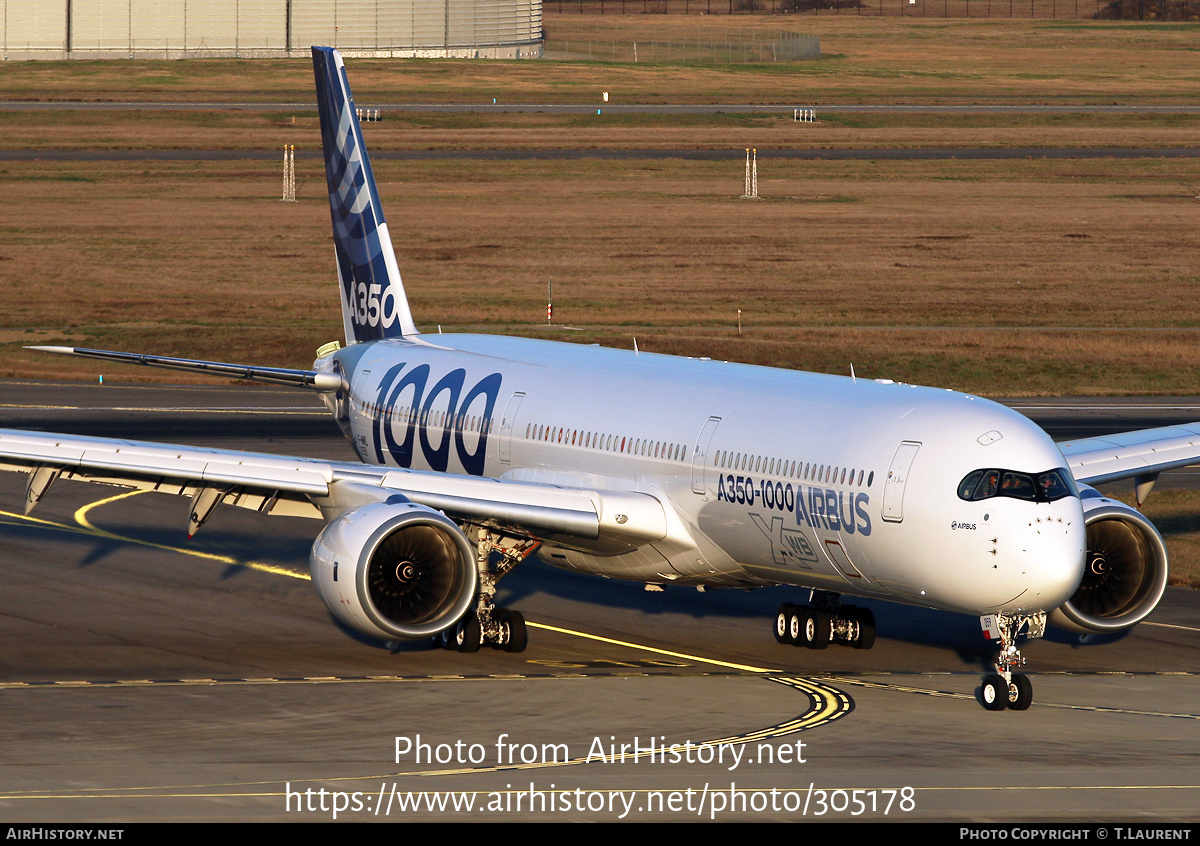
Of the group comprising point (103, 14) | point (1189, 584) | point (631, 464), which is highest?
point (103, 14)

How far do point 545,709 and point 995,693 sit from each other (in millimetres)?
6573

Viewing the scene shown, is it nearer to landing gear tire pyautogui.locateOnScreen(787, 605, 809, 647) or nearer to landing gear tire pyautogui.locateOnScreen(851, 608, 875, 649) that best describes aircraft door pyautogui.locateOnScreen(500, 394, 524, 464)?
landing gear tire pyautogui.locateOnScreen(787, 605, 809, 647)

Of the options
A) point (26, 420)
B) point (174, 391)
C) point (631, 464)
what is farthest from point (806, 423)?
point (174, 391)

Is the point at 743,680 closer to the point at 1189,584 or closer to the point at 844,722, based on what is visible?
the point at 844,722

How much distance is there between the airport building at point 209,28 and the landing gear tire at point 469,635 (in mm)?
155991

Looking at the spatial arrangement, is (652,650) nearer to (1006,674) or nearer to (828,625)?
(828,625)

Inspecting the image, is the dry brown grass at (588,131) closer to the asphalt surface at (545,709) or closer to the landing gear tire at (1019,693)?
the asphalt surface at (545,709)

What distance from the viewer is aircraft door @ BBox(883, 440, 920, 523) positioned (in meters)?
26.6

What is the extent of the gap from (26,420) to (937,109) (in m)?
115

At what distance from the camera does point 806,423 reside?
28609 mm

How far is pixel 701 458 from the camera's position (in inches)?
1184
